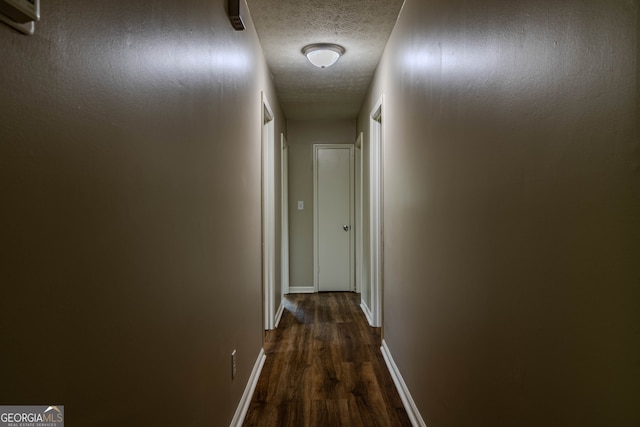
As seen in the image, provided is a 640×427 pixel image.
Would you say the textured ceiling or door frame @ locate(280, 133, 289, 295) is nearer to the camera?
the textured ceiling

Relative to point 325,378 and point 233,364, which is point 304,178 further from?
point 233,364

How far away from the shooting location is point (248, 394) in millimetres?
2361

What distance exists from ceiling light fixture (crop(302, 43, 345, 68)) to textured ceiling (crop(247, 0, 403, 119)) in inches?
1.9

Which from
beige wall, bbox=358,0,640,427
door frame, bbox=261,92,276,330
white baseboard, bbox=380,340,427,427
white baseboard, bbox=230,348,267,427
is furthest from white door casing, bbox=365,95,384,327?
beige wall, bbox=358,0,640,427

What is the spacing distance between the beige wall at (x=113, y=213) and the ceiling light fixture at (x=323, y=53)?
141 centimetres

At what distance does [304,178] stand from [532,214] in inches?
184

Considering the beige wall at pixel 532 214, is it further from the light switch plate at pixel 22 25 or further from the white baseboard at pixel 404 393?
the light switch plate at pixel 22 25

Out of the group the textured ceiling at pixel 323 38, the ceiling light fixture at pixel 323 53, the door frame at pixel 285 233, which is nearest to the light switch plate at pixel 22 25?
the textured ceiling at pixel 323 38

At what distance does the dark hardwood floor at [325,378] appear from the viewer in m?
2.21

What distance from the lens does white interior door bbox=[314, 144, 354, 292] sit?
5.53 meters

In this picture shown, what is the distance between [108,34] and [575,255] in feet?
3.44

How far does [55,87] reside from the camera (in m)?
0.67

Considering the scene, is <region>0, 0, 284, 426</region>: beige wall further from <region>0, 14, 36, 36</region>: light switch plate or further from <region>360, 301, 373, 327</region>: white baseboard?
<region>360, 301, 373, 327</region>: white baseboard

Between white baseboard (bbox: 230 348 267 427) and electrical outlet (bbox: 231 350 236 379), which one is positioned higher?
electrical outlet (bbox: 231 350 236 379)
